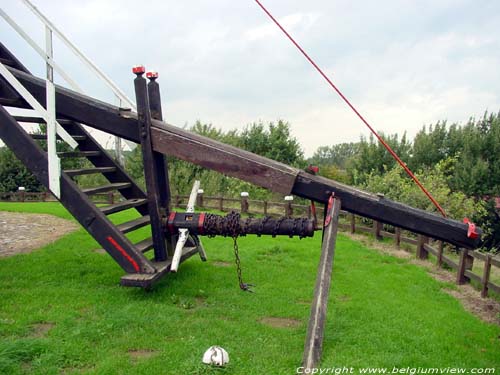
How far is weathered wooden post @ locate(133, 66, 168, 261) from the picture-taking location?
5.09 metres

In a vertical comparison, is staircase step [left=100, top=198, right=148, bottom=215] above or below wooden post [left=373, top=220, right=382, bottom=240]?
above

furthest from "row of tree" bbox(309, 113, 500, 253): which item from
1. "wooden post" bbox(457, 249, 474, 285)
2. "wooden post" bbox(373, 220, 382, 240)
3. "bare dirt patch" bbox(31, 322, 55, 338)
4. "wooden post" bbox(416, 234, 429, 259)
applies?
"bare dirt patch" bbox(31, 322, 55, 338)

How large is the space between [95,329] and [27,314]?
0.94 meters

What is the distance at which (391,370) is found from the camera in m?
3.73

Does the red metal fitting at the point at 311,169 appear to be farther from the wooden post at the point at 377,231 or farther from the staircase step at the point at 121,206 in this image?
the wooden post at the point at 377,231

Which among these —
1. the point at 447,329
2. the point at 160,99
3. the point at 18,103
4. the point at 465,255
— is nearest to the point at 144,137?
the point at 160,99

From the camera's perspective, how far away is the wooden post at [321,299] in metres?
3.70

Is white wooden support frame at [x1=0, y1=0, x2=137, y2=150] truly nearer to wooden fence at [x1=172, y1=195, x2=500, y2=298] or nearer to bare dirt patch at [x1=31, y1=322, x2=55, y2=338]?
bare dirt patch at [x1=31, y1=322, x2=55, y2=338]

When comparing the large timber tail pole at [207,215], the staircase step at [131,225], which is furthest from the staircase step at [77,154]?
the staircase step at [131,225]

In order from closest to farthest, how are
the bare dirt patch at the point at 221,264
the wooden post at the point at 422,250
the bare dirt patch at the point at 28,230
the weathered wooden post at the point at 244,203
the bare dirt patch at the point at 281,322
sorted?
the bare dirt patch at the point at 281,322 < the bare dirt patch at the point at 221,264 < the bare dirt patch at the point at 28,230 < the wooden post at the point at 422,250 < the weathered wooden post at the point at 244,203

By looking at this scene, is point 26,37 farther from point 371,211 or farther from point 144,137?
point 371,211

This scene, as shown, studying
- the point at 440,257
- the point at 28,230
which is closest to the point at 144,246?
the point at 440,257

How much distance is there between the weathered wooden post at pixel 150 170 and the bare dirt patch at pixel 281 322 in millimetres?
1532

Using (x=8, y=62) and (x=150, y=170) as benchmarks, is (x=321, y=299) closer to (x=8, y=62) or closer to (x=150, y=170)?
(x=150, y=170)
